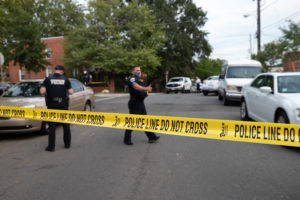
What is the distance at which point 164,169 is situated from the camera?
179 inches

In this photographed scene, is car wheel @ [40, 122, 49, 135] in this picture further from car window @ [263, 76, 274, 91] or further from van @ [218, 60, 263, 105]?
van @ [218, 60, 263, 105]

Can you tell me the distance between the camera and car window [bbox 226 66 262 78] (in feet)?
44.6

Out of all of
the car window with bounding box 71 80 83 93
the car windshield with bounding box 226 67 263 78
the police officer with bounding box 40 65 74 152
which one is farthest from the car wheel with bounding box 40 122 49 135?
the car windshield with bounding box 226 67 263 78

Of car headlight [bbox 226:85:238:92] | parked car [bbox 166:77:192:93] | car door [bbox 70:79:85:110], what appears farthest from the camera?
parked car [bbox 166:77:192:93]

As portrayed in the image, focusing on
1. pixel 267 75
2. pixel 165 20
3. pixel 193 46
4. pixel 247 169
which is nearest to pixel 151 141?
pixel 247 169

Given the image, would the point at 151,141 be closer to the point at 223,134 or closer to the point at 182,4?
the point at 223,134

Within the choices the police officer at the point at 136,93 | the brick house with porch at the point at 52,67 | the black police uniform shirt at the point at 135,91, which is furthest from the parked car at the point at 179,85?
the black police uniform shirt at the point at 135,91

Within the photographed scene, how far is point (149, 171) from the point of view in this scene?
14.6 ft

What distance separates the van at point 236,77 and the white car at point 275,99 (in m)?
4.10

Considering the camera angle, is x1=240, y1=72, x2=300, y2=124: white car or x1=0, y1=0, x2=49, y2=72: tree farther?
x1=0, y1=0, x2=49, y2=72: tree

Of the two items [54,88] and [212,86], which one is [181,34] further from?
[54,88]

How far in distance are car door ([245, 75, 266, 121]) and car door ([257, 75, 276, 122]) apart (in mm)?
252

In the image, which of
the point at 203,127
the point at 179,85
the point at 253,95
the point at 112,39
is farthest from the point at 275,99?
the point at 112,39

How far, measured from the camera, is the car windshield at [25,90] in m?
7.96
